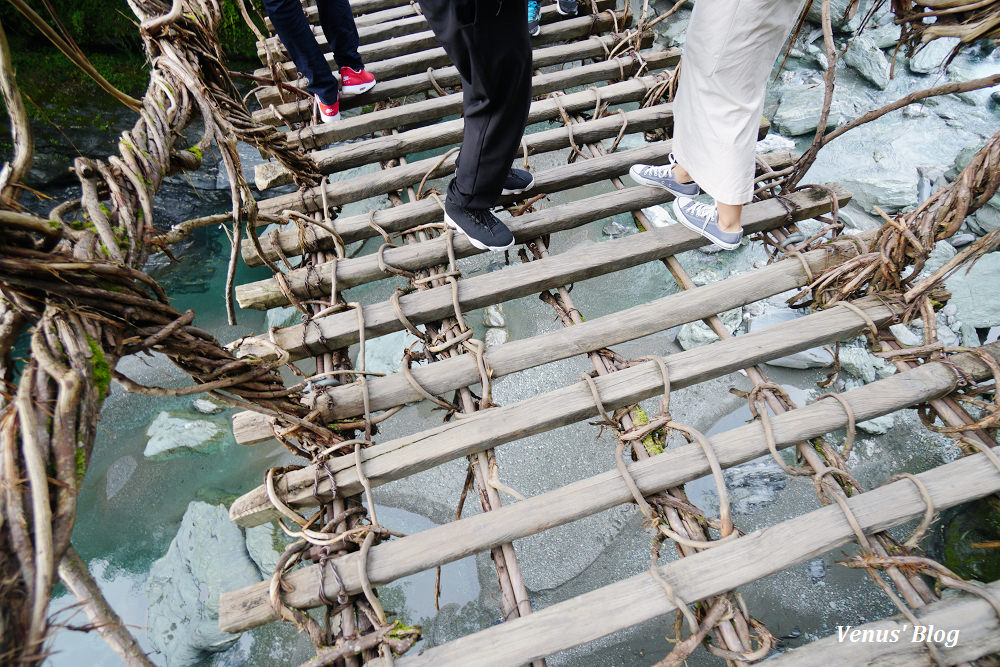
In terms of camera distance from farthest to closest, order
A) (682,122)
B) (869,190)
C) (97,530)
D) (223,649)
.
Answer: (869,190) < (97,530) < (223,649) < (682,122)

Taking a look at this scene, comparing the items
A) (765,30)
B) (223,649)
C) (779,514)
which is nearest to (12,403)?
(765,30)

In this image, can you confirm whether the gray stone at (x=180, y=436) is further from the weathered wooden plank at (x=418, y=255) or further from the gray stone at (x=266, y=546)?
the weathered wooden plank at (x=418, y=255)

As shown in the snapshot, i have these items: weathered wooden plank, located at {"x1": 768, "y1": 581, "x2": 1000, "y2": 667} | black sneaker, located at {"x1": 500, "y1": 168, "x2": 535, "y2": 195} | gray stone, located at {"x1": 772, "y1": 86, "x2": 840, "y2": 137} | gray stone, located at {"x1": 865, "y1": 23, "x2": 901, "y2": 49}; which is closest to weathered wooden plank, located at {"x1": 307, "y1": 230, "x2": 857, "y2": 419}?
black sneaker, located at {"x1": 500, "y1": 168, "x2": 535, "y2": 195}

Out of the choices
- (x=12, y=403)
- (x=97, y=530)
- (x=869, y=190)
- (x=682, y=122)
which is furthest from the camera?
(x=869, y=190)

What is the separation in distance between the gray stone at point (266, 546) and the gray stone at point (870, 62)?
16.0 feet

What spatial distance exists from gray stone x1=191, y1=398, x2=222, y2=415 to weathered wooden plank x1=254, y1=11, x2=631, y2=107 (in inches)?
63.9

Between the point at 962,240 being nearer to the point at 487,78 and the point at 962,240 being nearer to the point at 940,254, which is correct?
the point at 940,254

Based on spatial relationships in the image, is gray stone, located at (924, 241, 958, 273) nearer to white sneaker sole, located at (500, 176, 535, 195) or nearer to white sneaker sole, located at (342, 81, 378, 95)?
white sneaker sole, located at (500, 176, 535, 195)

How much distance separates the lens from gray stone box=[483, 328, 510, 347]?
309 centimetres

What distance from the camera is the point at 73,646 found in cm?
232

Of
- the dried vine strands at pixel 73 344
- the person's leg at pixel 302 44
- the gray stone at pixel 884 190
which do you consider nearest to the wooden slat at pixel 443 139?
the person's leg at pixel 302 44

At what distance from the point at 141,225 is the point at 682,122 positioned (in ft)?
5.19

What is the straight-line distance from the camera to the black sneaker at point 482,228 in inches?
69.3

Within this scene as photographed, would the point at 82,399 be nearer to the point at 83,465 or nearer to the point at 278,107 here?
the point at 83,465
